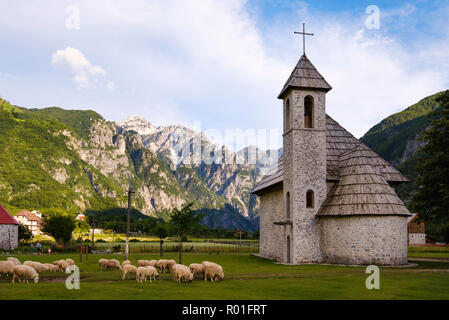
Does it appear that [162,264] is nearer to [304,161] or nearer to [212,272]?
[212,272]

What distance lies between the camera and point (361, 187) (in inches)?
1355

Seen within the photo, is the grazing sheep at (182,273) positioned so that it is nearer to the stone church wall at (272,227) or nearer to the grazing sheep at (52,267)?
the grazing sheep at (52,267)

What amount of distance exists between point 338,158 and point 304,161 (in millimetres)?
5119

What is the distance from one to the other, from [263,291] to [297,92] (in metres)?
23.7

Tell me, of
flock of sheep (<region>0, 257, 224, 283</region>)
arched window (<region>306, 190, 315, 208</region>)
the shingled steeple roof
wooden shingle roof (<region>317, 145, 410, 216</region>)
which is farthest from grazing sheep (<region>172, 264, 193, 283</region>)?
the shingled steeple roof

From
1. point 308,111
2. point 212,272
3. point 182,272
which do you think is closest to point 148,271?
point 182,272

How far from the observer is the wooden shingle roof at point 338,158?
3853cm

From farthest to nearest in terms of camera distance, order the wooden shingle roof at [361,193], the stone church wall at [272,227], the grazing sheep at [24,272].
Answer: the stone church wall at [272,227] → the wooden shingle roof at [361,193] → the grazing sheep at [24,272]

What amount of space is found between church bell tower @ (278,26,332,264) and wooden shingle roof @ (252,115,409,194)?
1.88 metres

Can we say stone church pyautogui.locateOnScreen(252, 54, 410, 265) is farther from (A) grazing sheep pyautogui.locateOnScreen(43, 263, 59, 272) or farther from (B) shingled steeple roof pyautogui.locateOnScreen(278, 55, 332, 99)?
(A) grazing sheep pyautogui.locateOnScreen(43, 263, 59, 272)

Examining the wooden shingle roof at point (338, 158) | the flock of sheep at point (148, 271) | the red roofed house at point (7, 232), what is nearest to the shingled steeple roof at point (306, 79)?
the wooden shingle roof at point (338, 158)

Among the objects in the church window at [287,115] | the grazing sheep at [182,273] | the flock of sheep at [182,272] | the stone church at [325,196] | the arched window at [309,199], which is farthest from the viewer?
the church window at [287,115]
